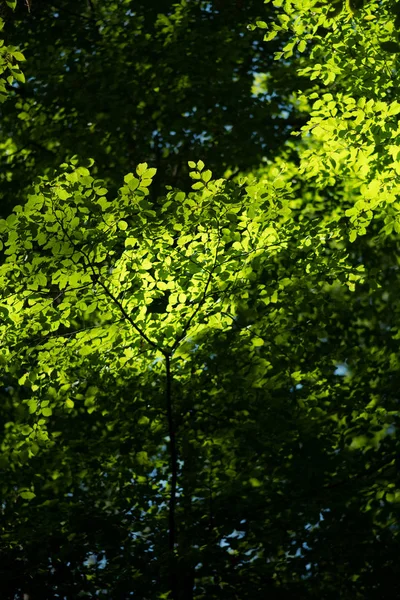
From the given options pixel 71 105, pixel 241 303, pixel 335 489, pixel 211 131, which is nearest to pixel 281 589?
pixel 335 489

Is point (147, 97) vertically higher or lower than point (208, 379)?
higher

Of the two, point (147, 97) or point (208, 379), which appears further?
point (147, 97)

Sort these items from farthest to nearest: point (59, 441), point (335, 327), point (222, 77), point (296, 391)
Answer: point (222, 77) < point (335, 327) < point (59, 441) < point (296, 391)

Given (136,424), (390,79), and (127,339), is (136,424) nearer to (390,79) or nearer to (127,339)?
(127,339)

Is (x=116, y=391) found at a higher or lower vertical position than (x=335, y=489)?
higher

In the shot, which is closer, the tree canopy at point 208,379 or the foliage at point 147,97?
the tree canopy at point 208,379

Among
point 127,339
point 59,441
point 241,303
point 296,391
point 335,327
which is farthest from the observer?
point 335,327

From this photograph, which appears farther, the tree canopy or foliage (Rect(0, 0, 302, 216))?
foliage (Rect(0, 0, 302, 216))

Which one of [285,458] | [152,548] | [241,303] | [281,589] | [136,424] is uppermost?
[241,303]

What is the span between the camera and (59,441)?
25.6 ft

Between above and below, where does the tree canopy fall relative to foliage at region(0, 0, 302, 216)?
below

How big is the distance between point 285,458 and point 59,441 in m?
2.65

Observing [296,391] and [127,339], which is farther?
[296,391]

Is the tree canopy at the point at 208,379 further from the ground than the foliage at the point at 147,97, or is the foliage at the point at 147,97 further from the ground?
the foliage at the point at 147,97
